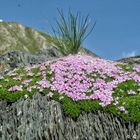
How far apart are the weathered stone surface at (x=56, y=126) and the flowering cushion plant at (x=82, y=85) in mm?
343

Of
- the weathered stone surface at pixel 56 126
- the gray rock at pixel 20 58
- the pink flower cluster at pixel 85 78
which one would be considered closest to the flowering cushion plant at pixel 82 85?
the pink flower cluster at pixel 85 78

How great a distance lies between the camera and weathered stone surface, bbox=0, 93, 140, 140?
1441 cm

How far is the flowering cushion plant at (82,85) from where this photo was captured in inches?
599

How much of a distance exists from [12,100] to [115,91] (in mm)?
4166

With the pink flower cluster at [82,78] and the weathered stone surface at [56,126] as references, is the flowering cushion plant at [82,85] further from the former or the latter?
the weathered stone surface at [56,126]

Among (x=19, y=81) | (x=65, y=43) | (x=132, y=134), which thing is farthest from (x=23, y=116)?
(x=65, y=43)

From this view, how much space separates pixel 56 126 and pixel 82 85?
280 cm

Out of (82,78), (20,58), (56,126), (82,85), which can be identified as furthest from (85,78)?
(20,58)

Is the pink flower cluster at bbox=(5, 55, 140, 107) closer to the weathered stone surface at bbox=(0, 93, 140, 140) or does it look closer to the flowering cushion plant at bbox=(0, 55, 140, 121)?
the flowering cushion plant at bbox=(0, 55, 140, 121)

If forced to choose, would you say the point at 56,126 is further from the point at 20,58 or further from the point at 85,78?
the point at 20,58

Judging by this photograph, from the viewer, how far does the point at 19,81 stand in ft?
57.5

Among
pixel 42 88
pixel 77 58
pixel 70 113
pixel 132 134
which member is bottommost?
pixel 132 134

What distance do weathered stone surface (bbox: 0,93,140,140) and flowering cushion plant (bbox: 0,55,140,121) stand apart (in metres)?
0.34

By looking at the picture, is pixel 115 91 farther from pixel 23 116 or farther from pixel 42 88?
pixel 23 116
